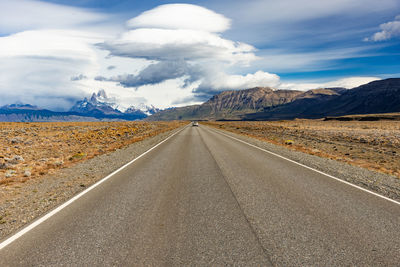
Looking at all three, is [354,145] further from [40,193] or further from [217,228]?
[40,193]

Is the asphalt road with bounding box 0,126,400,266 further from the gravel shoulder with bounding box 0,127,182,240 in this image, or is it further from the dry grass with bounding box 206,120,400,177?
the dry grass with bounding box 206,120,400,177

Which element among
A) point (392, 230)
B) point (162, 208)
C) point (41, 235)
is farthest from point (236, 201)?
point (41, 235)

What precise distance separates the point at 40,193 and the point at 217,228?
602cm

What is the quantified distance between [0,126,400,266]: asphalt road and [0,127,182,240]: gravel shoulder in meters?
0.64

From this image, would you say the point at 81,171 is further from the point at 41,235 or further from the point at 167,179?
the point at 41,235

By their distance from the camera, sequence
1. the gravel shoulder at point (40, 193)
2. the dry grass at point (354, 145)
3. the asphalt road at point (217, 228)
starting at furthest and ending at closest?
the dry grass at point (354, 145) → the gravel shoulder at point (40, 193) → the asphalt road at point (217, 228)

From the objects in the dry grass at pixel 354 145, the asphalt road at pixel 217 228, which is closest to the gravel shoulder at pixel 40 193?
the asphalt road at pixel 217 228

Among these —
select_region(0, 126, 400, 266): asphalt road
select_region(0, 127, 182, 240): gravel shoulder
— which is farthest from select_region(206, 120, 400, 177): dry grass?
select_region(0, 127, 182, 240): gravel shoulder

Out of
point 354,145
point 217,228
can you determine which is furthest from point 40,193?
point 354,145

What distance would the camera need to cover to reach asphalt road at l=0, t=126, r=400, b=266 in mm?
4066

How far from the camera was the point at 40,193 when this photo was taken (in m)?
7.96

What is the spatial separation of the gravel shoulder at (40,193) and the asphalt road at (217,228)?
0.64 m

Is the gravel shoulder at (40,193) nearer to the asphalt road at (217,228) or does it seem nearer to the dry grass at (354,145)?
the asphalt road at (217,228)

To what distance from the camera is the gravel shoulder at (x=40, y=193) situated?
19.3ft
